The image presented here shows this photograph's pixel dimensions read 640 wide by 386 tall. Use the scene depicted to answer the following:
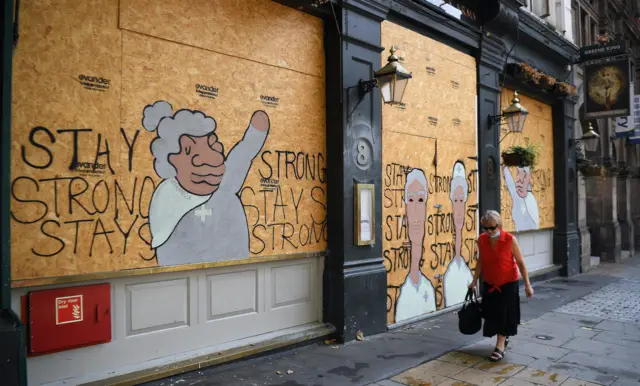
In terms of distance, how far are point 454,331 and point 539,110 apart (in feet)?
23.6

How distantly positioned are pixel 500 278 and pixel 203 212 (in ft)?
11.1

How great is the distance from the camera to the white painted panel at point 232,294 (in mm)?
5156

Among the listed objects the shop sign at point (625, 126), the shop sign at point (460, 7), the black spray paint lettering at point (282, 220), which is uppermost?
the shop sign at point (460, 7)

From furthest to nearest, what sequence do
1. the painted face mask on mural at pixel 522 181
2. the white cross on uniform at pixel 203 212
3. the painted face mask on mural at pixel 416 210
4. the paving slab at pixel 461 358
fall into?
the painted face mask on mural at pixel 522 181
the painted face mask on mural at pixel 416 210
the paving slab at pixel 461 358
the white cross on uniform at pixel 203 212

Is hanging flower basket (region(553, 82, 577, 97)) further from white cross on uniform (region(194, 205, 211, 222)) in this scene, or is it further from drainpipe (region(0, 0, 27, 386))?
drainpipe (region(0, 0, 27, 386))

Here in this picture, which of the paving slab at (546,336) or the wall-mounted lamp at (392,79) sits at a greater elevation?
the wall-mounted lamp at (392,79)

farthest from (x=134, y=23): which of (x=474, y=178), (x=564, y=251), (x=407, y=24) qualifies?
(x=564, y=251)

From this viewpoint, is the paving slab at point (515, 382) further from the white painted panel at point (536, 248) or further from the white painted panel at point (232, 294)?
the white painted panel at point (536, 248)

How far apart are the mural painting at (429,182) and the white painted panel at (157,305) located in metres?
3.05

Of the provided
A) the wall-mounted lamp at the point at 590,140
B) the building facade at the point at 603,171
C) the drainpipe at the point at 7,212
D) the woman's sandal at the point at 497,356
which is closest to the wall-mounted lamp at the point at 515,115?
the wall-mounted lamp at the point at 590,140

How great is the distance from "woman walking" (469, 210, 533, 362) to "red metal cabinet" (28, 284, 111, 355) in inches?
159

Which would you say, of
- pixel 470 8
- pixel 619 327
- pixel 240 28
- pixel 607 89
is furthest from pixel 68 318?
pixel 607 89

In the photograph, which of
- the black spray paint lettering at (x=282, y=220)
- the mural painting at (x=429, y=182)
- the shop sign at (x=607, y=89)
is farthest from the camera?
the shop sign at (x=607, y=89)

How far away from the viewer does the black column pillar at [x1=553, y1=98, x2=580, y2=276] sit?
39.9ft
